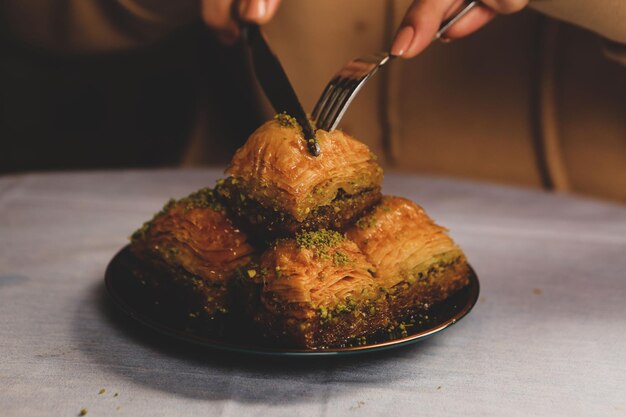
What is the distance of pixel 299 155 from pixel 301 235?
0.39ft

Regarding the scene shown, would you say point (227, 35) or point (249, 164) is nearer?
point (249, 164)

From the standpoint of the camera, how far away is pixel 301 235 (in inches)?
38.0

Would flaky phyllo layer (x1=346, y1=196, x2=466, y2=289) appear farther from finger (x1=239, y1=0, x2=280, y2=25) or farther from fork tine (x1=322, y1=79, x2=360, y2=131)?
finger (x1=239, y1=0, x2=280, y2=25)

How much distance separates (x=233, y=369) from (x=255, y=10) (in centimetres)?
77

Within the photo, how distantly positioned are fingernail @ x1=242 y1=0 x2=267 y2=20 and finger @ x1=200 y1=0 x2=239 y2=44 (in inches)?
4.5

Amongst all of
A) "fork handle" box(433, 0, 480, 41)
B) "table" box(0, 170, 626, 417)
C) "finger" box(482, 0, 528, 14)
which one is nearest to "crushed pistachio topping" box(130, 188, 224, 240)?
"table" box(0, 170, 626, 417)

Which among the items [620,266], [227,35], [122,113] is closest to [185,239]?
[227,35]

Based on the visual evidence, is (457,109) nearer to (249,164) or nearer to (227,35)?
(227,35)

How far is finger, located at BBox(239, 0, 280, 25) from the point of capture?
1.39 meters

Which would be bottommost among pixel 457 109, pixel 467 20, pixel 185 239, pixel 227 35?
pixel 457 109

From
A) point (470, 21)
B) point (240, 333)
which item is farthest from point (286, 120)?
point (470, 21)

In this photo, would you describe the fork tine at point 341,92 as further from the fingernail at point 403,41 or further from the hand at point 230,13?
the hand at point 230,13

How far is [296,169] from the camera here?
3.18ft

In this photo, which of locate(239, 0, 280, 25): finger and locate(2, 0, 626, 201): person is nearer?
locate(239, 0, 280, 25): finger
